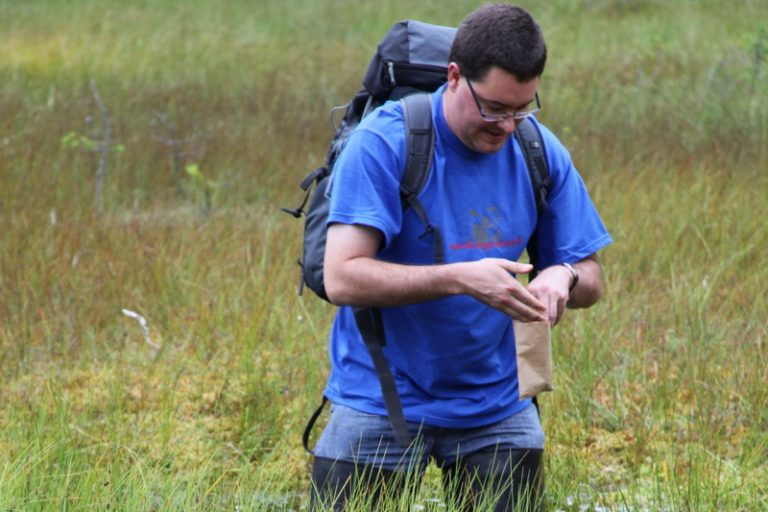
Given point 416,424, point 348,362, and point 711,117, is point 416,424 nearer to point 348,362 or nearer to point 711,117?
point 348,362

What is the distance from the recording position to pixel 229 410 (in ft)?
18.9

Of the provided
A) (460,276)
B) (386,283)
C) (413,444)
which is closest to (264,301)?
(413,444)

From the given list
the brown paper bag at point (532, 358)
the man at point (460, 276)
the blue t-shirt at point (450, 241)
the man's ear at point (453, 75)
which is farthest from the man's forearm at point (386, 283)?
the man's ear at point (453, 75)

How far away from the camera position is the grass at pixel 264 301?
466cm

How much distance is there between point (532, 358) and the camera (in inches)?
133

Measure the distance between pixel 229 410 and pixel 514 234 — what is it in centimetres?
250

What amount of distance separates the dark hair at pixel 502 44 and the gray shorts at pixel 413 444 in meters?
0.98

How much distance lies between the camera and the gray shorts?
3.60 metres

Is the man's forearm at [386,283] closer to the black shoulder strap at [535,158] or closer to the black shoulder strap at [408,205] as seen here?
the black shoulder strap at [408,205]

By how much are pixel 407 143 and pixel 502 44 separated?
0.35m

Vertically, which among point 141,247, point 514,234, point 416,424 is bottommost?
point 141,247

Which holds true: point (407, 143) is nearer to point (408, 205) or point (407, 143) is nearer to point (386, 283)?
point (408, 205)

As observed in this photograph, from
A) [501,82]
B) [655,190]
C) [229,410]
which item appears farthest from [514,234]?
[655,190]

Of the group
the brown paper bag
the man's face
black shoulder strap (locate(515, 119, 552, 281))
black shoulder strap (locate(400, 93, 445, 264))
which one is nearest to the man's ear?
the man's face
